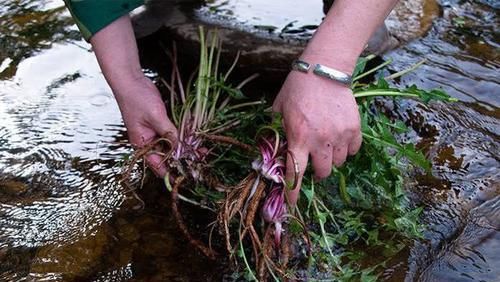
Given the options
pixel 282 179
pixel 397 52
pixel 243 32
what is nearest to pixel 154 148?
pixel 282 179

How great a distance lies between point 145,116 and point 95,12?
300 millimetres

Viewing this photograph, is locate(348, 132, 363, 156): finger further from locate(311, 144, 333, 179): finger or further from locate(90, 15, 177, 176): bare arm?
locate(90, 15, 177, 176): bare arm

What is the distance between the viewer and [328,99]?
63.7 inches

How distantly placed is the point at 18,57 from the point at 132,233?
4.17ft

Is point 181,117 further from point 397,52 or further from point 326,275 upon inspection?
point 397,52

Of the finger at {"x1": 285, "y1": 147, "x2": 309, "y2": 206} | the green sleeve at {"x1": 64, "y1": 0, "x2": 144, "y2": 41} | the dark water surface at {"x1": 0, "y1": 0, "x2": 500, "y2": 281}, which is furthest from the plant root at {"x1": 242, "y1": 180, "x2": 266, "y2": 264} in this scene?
the green sleeve at {"x1": 64, "y1": 0, "x2": 144, "y2": 41}

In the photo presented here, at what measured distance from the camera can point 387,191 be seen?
6.47ft

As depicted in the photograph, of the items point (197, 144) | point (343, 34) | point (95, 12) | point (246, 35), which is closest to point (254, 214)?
point (197, 144)

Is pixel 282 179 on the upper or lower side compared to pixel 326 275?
upper

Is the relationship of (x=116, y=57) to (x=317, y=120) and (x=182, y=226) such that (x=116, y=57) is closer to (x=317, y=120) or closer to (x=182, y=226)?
(x=182, y=226)

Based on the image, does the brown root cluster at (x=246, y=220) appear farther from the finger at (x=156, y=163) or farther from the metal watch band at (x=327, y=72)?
the metal watch band at (x=327, y=72)

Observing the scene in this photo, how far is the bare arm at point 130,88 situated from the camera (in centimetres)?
194

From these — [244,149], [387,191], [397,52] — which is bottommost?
[397,52]

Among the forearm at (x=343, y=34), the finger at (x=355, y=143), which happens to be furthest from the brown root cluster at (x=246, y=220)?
the forearm at (x=343, y=34)
